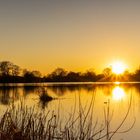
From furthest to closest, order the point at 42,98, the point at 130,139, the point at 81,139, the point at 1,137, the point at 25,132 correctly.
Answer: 1. the point at 42,98
2. the point at 130,139
3. the point at 81,139
4. the point at 25,132
5. the point at 1,137

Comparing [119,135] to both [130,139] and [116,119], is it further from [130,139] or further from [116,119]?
[116,119]

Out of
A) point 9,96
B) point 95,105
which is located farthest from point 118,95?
point 95,105

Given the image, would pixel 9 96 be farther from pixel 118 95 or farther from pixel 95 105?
pixel 118 95

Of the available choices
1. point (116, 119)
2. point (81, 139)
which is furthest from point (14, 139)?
point (116, 119)

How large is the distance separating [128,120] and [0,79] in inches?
3829

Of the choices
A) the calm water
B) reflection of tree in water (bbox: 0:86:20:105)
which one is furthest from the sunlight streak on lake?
reflection of tree in water (bbox: 0:86:20:105)

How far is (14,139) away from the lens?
21.5 feet

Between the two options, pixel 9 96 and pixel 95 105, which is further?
pixel 9 96

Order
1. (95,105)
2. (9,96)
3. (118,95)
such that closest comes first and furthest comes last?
(95,105) → (9,96) → (118,95)

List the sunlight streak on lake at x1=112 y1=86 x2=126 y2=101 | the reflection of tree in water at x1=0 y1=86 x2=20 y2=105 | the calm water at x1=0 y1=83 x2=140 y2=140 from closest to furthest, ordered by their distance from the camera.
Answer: the reflection of tree in water at x1=0 y1=86 x2=20 y2=105 → the calm water at x1=0 y1=83 x2=140 y2=140 → the sunlight streak on lake at x1=112 y1=86 x2=126 y2=101

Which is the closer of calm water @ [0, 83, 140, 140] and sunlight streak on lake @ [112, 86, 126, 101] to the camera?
calm water @ [0, 83, 140, 140]

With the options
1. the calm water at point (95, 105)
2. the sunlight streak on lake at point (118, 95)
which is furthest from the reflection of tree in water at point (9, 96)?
the sunlight streak on lake at point (118, 95)

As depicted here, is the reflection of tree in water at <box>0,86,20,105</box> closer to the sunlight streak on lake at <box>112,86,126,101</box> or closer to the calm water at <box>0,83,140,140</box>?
the calm water at <box>0,83,140,140</box>

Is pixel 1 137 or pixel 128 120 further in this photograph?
pixel 128 120
